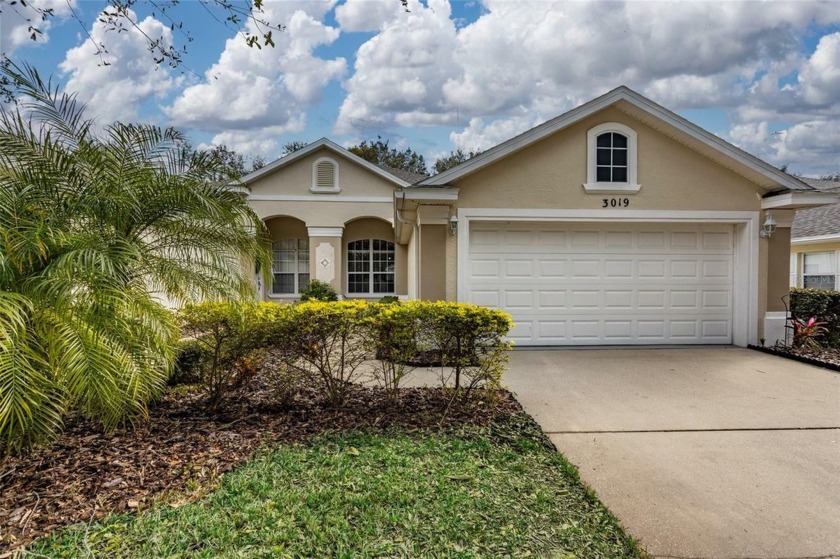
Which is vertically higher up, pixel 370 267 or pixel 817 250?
pixel 817 250

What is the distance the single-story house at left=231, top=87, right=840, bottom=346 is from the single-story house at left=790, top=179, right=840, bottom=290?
268 inches

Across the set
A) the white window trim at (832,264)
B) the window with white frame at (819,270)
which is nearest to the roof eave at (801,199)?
the white window trim at (832,264)

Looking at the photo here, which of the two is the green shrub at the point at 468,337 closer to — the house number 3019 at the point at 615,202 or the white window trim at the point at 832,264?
the house number 3019 at the point at 615,202

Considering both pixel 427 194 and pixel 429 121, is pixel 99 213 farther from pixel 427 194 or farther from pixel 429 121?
pixel 429 121

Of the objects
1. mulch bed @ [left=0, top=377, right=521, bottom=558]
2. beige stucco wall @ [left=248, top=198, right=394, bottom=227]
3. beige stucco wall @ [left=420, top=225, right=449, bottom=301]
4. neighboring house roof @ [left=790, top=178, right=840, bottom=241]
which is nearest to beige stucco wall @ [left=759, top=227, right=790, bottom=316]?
neighboring house roof @ [left=790, top=178, right=840, bottom=241]

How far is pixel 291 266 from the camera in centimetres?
1769

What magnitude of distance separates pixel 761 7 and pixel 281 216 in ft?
47.3

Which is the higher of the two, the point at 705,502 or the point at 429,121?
the point at 429,121

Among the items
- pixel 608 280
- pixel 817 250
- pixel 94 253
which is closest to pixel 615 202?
pixel 608 280

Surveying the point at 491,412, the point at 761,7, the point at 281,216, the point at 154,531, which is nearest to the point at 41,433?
the point at 154,531

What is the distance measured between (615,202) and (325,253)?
1072 cm

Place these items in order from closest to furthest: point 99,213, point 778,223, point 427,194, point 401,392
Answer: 1. point 99,213
2. point 401,392
3. point 427,194
4. point 778,223

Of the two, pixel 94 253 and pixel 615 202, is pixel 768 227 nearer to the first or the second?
pixel 615 202

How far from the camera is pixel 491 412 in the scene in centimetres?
507
